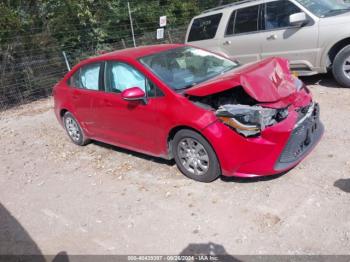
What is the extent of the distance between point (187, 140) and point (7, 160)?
377cm

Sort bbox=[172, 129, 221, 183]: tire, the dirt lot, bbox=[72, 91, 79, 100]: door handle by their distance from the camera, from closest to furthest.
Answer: the dirt lot
bbox=[172, 129, 221, 183]: tire
bbox=[72, 91, 79, 100]: door handle

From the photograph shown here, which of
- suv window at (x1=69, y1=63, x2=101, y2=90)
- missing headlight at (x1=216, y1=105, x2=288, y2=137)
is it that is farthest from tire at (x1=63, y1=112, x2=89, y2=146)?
missing headlight at (x1=216, y1=105, x2=288, y2=137)

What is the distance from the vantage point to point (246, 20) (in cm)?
856

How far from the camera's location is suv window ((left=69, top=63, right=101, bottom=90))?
237 inches

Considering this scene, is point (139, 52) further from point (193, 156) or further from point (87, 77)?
point (193, 156)

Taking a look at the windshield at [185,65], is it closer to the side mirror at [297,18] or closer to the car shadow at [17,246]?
the side mirror at [297,18]

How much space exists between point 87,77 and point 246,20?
3.91 m

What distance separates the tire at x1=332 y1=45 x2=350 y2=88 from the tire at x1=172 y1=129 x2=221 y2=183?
395 centimetres

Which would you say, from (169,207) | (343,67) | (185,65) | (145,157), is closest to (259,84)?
(185,65)

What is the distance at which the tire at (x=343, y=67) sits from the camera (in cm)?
722

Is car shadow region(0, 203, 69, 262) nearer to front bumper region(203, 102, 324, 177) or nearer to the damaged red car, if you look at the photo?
Answer: the damaged red car

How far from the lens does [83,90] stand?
Answer: 247 inches

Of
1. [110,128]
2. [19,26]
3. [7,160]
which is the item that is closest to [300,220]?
[110,128]

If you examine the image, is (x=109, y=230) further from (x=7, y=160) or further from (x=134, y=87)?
(x=7, y=160)
